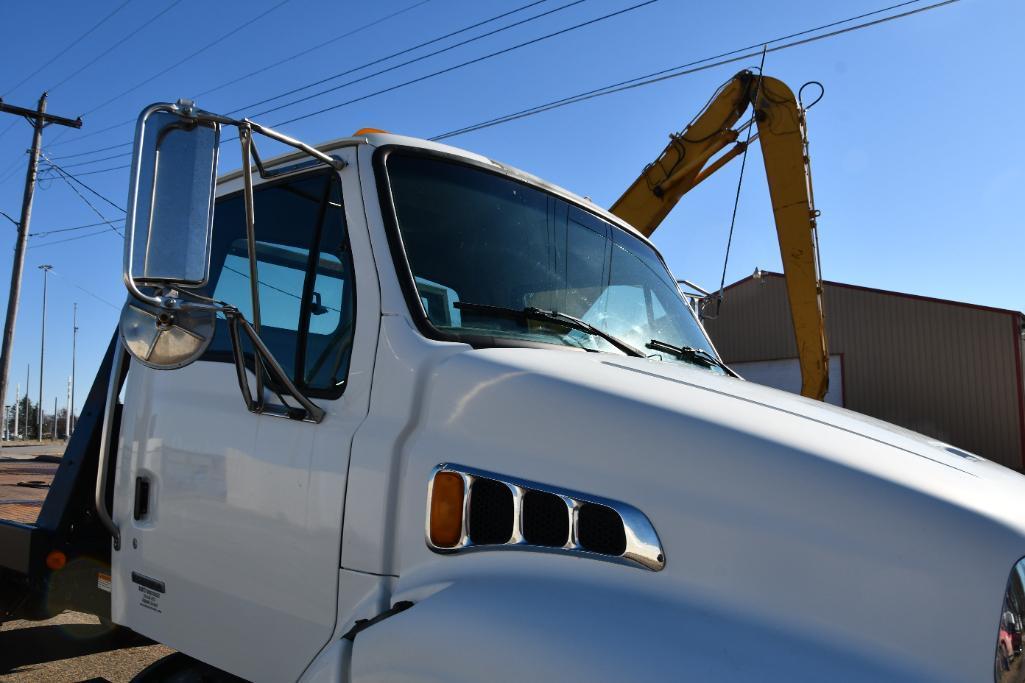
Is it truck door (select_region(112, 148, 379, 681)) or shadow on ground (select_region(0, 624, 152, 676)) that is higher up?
truck door (select_region(112, 148, 379, 681))

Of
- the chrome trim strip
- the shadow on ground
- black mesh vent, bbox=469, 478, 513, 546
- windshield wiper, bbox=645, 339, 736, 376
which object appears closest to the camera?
the chrome trim strip

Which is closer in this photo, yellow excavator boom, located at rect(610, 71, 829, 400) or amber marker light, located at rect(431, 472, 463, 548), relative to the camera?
amber marker light, located at rect(431, 472, 463, 548)

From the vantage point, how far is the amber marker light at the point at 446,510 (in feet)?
5.49

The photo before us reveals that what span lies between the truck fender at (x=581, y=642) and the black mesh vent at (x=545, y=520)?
0.08m

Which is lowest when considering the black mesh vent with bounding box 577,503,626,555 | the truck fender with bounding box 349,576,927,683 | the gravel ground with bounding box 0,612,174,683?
the gravel ground with bounding box 0,612,174,683

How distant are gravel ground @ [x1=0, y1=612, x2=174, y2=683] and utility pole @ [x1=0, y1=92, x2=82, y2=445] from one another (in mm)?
18639

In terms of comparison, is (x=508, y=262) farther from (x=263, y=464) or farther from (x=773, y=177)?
(x=773, y=177)

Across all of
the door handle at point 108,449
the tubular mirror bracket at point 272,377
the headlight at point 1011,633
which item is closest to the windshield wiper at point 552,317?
the tubular mirror bracket at point 272,377

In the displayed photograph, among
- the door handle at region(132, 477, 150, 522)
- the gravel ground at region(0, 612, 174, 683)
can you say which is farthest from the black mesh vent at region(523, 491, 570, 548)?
the gravel ground at region(0, 612, 174, 683)

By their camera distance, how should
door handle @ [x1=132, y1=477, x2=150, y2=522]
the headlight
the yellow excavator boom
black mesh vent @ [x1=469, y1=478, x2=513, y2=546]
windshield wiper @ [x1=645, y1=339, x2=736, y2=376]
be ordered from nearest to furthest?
1. the headlight
2. black mesh vent @ [x1=469, y1=478, x2=513, y2=546]
3. door handle @ [x1=132, y1=477, x2=150, y2=522]
4. windshield wiper @ [x1=645, y1=339, x2=736, y2=376]
5. the yellow excavator boom

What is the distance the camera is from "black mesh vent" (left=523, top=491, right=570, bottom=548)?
1562 mm

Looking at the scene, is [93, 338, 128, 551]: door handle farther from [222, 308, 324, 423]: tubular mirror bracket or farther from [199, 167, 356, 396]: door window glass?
[222, 308, 324, 423]: tubular mirror bracket

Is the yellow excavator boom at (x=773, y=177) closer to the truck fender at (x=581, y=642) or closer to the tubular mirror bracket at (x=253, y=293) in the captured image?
the tubular mirror bracket at (x=253, y=293)

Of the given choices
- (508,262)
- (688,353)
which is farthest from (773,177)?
(508,262)
